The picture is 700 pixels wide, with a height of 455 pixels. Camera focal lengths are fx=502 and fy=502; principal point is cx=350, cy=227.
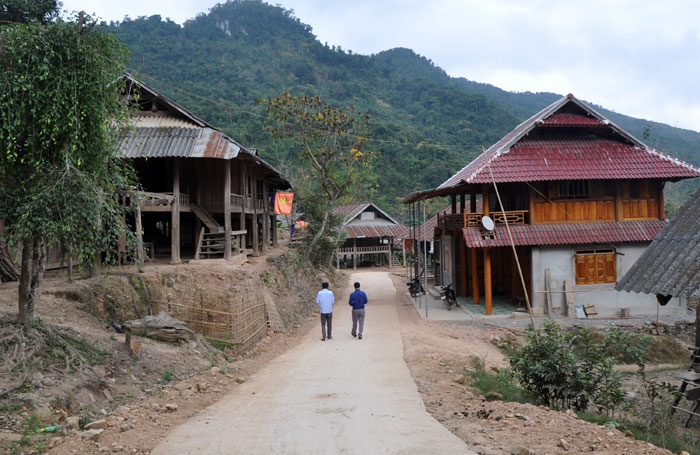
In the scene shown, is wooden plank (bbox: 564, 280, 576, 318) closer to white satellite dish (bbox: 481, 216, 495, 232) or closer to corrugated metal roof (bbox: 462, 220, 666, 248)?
corrugated metal roof (bbox: 462, 220, 666, 248)

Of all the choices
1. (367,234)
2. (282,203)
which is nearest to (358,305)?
(282,203)

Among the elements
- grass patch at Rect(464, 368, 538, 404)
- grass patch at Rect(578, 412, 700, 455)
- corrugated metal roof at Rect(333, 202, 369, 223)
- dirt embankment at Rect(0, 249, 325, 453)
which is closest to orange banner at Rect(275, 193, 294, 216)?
corrugated metal roof at Rect(333, 202, 369, 223)

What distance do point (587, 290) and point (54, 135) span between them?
17011mm

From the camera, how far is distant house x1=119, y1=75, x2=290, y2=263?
16031 mm

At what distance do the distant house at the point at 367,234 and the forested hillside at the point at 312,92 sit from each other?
4.86m

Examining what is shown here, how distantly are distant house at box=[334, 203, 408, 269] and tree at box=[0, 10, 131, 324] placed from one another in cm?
3226

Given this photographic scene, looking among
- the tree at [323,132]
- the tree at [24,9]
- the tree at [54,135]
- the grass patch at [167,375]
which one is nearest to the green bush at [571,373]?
the grass patch at [167,375]

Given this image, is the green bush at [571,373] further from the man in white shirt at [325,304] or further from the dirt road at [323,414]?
the man in white shirt at [325,304]

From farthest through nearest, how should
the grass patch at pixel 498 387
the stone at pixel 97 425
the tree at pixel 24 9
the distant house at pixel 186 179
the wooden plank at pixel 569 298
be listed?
the tree at pixel 24 9
the wooden plank at pixel 569 298
the distant house at pixel 186 179
the grass patch at pixel 498 387
the stone at pixel 97 425

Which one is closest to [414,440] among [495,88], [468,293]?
[468,293]

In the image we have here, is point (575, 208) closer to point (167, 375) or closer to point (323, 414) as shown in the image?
point (323, 414)

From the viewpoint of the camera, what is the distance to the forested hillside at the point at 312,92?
51562mm

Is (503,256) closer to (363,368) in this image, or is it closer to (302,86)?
(363,368)

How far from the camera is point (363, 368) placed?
10172 millimetres
